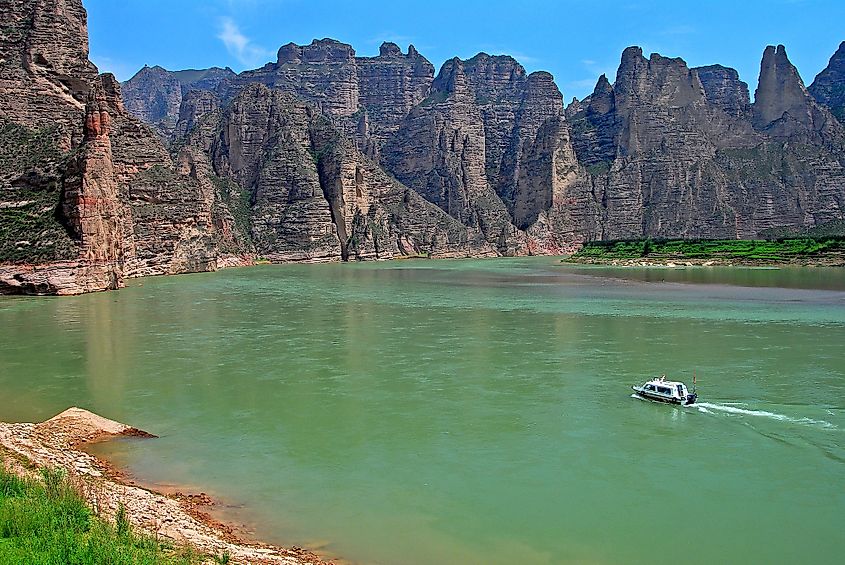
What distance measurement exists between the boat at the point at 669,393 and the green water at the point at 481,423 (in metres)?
0.46

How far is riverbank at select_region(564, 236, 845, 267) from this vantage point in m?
105

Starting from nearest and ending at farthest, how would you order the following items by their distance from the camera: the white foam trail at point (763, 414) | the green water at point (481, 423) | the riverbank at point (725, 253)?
the green water at point (481, 423)
the white foam trail at point (763, 414)
the riverbank at point (725, 253)

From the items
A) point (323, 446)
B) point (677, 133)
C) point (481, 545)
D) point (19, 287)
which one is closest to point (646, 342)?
point (323, 446)

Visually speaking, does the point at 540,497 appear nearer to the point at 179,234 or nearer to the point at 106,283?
the point at 106,283

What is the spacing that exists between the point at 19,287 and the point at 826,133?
185 metres

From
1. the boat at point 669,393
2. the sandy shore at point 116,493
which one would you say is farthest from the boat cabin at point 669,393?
the sandy shore at point 116,493

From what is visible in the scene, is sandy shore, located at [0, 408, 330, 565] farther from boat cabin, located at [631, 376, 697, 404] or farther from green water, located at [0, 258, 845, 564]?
boat cabin, located at [631, 376, 697, 404]

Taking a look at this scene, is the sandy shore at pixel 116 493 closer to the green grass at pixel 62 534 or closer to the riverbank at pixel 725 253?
the green grass at pixel 62 534

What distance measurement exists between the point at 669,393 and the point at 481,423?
20.3ft

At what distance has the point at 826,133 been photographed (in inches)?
7470

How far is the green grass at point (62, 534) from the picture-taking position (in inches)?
421

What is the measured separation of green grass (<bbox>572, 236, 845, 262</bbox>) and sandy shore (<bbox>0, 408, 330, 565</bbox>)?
10433cm

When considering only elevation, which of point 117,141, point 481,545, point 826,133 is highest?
point 826,133

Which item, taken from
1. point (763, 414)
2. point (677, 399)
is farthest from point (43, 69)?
point (763, 414)
